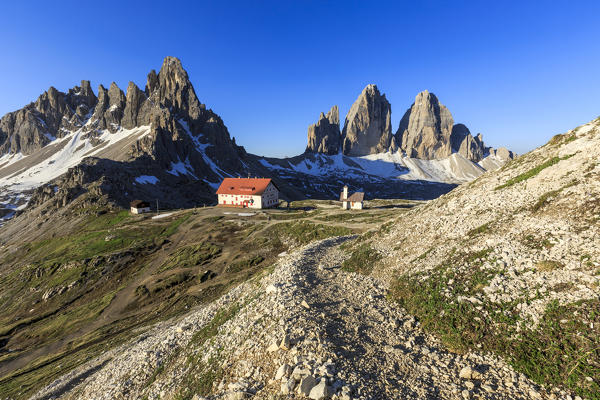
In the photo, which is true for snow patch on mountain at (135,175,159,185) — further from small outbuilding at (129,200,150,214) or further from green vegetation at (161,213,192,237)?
green vegetation at (161,213,192,237)

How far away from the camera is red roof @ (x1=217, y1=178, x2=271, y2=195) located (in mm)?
88438

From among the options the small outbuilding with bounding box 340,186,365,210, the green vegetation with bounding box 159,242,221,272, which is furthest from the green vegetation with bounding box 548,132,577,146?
the green vegetation with bounding box 159,242,221,272

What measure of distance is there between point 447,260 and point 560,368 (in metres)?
8.42

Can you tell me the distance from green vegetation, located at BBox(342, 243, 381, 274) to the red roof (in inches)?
2538

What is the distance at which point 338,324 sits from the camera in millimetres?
14219

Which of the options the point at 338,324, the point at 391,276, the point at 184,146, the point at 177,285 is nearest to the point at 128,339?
the point at 177,285

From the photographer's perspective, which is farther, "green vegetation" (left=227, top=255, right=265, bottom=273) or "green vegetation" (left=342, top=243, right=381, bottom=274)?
"green vegetation" (left=227, top=255, right=265, bottom=273)

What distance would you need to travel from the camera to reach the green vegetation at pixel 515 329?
30.7 ft

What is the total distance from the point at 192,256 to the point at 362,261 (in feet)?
128

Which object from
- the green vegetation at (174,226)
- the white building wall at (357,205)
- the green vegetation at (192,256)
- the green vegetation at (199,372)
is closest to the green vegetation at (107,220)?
the green vegetation at (174,226)

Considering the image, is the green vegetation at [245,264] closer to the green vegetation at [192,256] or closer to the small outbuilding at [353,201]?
the green vegetation at [192,256]

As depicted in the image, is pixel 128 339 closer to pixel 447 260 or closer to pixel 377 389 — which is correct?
pixel 377 389

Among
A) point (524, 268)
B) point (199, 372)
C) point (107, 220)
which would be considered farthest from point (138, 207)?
point (524, 268)

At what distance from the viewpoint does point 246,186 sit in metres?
90.7
